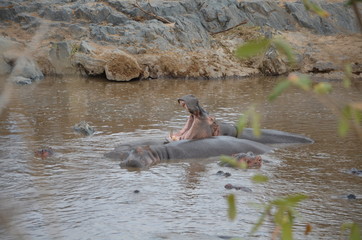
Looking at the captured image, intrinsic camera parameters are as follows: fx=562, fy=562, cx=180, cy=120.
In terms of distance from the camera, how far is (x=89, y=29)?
18141 millimetres

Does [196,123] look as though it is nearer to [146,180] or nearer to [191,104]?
[191,104]

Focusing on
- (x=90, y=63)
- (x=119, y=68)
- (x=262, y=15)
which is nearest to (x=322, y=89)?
(x=119, y=68)

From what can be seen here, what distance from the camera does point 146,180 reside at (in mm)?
5992

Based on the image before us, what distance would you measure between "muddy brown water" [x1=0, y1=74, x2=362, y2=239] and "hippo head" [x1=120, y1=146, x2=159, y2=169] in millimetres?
115

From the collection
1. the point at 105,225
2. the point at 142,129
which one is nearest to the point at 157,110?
the point at 142,129

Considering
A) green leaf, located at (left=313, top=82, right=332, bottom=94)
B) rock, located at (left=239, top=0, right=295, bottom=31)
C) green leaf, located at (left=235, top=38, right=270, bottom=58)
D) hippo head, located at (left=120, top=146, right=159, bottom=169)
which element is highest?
rock, located at (left=239, top=0, right=295, bottom=31)

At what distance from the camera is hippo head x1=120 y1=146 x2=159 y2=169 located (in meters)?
6.59

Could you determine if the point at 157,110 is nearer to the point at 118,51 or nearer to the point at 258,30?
the point at 118,51

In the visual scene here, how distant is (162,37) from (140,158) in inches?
457

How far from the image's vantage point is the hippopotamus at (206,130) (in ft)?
24.6

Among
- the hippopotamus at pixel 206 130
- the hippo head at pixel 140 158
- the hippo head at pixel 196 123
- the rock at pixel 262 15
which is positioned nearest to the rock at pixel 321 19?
the rock at pixel 262 15

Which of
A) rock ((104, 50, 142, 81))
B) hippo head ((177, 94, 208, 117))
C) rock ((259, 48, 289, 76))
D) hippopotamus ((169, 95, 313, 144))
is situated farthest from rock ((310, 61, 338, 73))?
hippo head ((177, 94, 208, 117))

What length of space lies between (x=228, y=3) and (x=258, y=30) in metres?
1.75

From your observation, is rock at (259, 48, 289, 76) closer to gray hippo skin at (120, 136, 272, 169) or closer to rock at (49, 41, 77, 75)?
rock at (49, 41, 77, 75)
